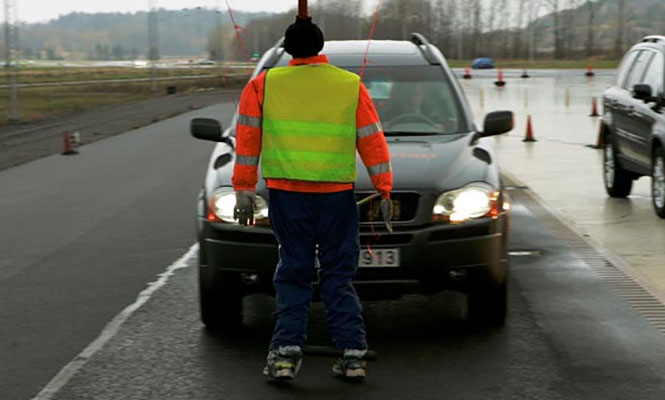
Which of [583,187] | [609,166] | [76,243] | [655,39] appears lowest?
[583,187]

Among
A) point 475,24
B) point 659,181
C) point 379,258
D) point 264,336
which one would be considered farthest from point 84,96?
point 475,24

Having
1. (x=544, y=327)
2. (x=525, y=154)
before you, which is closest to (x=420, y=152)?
(x=544, y=327)

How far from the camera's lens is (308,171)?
5.76 m

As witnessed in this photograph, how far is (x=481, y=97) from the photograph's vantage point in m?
41.2

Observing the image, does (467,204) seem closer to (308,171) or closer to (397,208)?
(397,208)

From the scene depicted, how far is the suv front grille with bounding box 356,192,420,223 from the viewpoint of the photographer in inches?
259

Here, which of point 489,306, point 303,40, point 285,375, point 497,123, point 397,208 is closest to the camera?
point 303,40

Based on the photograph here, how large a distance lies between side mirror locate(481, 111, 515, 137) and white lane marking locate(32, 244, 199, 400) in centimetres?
247

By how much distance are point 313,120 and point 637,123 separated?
782 cm

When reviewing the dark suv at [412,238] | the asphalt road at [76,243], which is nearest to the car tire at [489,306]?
the dark suv at [412,238]

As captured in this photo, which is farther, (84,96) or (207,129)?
(84,96)

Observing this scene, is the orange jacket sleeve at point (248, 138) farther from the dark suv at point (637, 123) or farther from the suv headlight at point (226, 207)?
the dark suv at point (637, 123)

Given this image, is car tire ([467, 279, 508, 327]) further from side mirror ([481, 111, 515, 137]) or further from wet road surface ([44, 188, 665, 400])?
side mirror ([481, 111, 515, 137])

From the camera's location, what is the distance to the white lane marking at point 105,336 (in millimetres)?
5855
